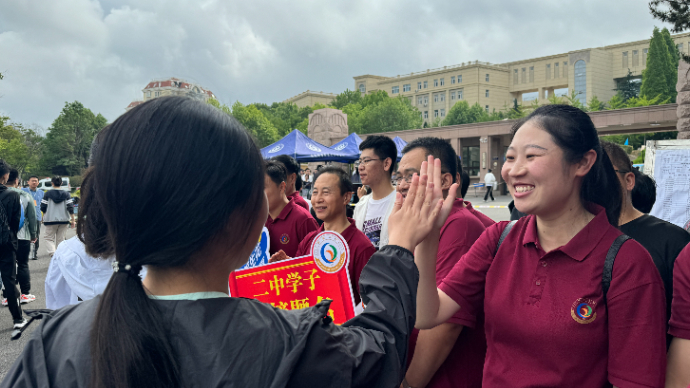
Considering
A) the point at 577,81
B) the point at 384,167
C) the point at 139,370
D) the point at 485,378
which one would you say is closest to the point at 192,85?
the point at 139,370

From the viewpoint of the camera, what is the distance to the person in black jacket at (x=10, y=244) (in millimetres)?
5320

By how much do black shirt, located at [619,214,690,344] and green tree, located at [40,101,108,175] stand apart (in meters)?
56.9

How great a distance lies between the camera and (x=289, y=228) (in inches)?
171

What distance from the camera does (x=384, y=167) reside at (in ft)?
15.4

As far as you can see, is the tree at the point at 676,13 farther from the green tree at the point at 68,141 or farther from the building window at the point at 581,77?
the building window at the point at 581,77

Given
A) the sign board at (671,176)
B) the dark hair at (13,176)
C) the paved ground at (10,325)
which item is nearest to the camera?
the sign board at (671,176)

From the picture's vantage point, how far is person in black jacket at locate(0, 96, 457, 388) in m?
0.93

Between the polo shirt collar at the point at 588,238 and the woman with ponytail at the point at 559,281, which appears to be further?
the polo shirt collar at the point at 588,238

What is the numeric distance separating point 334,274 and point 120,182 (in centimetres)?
158

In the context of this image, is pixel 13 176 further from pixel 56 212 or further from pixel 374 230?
pixel 374 230

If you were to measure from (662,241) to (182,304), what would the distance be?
247cm

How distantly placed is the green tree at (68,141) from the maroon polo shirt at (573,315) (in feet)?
187

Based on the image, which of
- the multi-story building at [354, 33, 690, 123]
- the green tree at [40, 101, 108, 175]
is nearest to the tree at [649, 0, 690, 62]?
the green tree at [40, 101, 108, 175]

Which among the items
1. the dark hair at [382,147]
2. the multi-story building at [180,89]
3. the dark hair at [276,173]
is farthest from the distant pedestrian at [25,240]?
the multi-story building at [180,89]
